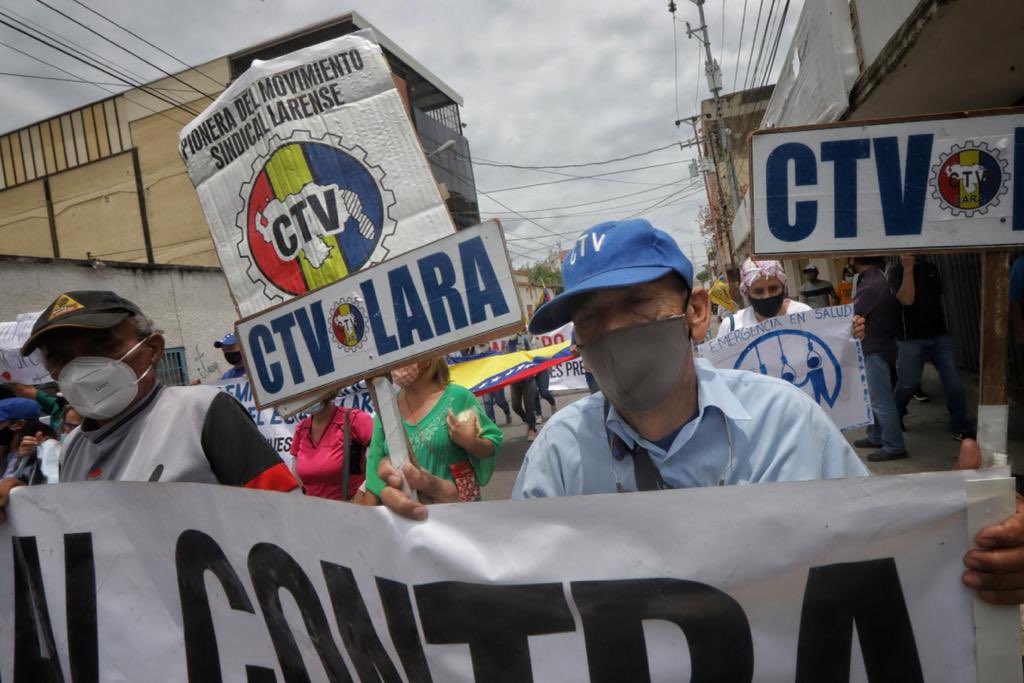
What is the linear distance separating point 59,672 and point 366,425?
1.43 metres

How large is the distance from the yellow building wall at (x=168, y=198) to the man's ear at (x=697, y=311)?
93.3 feet

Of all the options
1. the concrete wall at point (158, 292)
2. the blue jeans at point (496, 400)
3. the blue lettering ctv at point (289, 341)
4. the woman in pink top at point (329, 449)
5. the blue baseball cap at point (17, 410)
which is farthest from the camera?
the concrete wall at point (158, 292)

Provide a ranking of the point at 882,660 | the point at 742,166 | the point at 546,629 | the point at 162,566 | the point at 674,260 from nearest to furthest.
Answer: the point at 882,660 → the point at 546,629 → the point at 674,260 → the point at 162,566 → the point at 742,166

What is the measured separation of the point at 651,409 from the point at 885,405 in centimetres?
518

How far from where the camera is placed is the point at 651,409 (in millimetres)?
1604

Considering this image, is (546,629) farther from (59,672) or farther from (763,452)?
(59,672)

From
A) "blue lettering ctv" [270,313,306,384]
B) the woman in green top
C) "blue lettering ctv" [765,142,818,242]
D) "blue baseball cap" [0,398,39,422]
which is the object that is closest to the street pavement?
the woman in green top

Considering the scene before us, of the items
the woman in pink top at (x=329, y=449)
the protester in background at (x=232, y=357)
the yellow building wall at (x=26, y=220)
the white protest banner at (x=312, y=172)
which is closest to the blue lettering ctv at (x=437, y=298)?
the white protest banner at (x=312, y=172)

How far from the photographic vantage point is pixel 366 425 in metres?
3.13

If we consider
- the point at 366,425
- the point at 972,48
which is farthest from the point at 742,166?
the point at 366,425

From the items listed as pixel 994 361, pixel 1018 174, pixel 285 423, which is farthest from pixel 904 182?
pixel 285 423

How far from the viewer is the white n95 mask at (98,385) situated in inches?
83.2

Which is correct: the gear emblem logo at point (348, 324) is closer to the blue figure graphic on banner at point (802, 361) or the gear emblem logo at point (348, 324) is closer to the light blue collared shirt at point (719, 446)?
the light blue collared shirt at point (719, 446)

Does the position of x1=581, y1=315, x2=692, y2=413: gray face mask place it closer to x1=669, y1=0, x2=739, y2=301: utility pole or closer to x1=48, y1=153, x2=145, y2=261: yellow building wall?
x1=669, y1=0, x2=739, y2=301: utility pole
